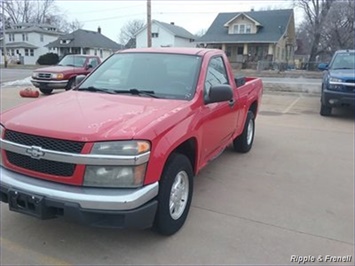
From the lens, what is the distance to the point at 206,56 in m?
4.50

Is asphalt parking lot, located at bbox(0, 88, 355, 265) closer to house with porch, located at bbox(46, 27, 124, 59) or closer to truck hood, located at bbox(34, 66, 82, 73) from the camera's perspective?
truck hood, located at bbox(34, 66, 82, 73)

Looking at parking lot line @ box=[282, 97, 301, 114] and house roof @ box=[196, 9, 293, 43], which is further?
house roof @ box=[196, 9, 293, 43]

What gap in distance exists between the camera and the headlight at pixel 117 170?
2828mm

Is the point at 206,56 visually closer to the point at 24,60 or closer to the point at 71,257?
the point at 71,257

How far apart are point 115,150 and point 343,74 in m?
8.52

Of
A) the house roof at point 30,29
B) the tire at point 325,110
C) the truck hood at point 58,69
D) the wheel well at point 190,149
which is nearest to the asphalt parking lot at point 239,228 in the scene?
the wheel well at point 190,149

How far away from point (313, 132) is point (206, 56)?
15.6 ft

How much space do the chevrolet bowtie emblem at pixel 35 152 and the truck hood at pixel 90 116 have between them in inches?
5.0

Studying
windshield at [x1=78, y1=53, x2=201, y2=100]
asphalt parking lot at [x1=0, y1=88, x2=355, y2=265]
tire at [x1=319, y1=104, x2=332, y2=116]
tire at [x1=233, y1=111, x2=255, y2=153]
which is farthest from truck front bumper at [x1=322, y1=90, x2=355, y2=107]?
windshield at [x1=78, y1=53, x2=201, y2=100]

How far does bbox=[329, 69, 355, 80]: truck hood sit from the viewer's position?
368 inches

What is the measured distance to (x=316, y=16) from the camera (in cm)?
4312

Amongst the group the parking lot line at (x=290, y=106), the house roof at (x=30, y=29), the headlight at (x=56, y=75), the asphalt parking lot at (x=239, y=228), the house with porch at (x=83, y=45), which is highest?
the house roof at (x=30, y=29)

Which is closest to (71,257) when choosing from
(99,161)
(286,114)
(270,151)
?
(99,161)

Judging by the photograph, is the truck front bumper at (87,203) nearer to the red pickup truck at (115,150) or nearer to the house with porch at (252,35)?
the red pickup truck at (115,150)
